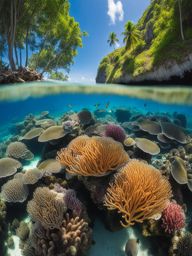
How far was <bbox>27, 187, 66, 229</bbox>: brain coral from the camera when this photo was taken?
3215mm

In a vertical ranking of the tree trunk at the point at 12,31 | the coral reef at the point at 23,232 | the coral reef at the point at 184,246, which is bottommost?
the coral reef at the point at 23,232

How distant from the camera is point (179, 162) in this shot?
4926 millimetres

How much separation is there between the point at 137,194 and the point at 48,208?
4.34 ft

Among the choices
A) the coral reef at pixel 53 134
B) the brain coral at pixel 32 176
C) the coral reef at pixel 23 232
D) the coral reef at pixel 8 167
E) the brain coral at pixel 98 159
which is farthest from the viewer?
the coral reef at pixel 53 134

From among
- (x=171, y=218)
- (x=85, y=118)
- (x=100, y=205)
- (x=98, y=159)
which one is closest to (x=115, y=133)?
(x=98, y=159)

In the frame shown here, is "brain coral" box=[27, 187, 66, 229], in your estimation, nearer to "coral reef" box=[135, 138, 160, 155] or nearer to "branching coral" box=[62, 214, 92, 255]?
"branching coral" box=[62, 214, 92, 255]

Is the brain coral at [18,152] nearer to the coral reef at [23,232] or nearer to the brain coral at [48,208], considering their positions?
the coral reef at [23,232]

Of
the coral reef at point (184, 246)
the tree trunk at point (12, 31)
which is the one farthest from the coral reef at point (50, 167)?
the tree trunk at point (12, 31)

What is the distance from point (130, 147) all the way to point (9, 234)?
3134mm

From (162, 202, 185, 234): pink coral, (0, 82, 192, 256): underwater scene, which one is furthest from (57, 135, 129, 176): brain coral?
(162, 202, 185, 234): pink coral

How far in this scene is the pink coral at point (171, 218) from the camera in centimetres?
351

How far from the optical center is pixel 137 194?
314cm

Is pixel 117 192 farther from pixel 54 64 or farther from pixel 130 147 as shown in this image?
pixel 54 64

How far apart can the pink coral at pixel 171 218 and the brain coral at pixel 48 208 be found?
160cm
